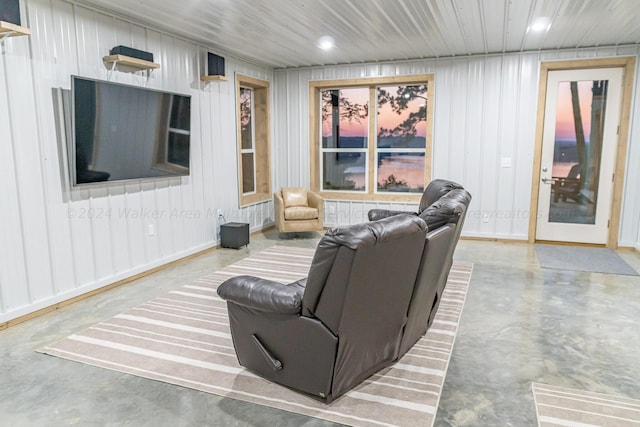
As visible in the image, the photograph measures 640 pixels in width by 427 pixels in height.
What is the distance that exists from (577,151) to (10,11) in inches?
249

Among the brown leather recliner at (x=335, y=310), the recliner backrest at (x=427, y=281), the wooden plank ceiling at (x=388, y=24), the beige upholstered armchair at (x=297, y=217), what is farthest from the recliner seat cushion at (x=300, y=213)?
the brown leather recliner at (x=335, y=310)

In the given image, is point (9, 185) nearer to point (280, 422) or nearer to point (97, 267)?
point (97, 267)

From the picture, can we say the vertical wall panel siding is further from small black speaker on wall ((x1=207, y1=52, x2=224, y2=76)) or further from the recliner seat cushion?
small black speaker on wall ((x1=207, y1=52, x2=224, y2=76))

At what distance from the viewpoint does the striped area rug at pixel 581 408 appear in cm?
223

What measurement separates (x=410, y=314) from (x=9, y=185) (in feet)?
10.2

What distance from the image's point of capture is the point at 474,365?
283 cm

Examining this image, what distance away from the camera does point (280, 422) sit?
2.25 meters

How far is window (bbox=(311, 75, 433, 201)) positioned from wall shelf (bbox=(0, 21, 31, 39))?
450cm

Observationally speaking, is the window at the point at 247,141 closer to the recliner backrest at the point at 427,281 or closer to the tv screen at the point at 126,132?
the tv screen at the point at 126,132

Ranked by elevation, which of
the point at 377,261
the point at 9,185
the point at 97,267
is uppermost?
the point at 9,185

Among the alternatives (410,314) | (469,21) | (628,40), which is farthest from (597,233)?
(410,314)

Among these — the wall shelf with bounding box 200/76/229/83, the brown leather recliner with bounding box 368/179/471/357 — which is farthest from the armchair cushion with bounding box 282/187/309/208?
the brown leather recliner with bounding box 368/179/471/357

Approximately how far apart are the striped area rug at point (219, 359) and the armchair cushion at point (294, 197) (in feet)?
8.78

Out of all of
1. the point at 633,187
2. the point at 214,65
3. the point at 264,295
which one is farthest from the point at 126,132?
the point at 633,187
